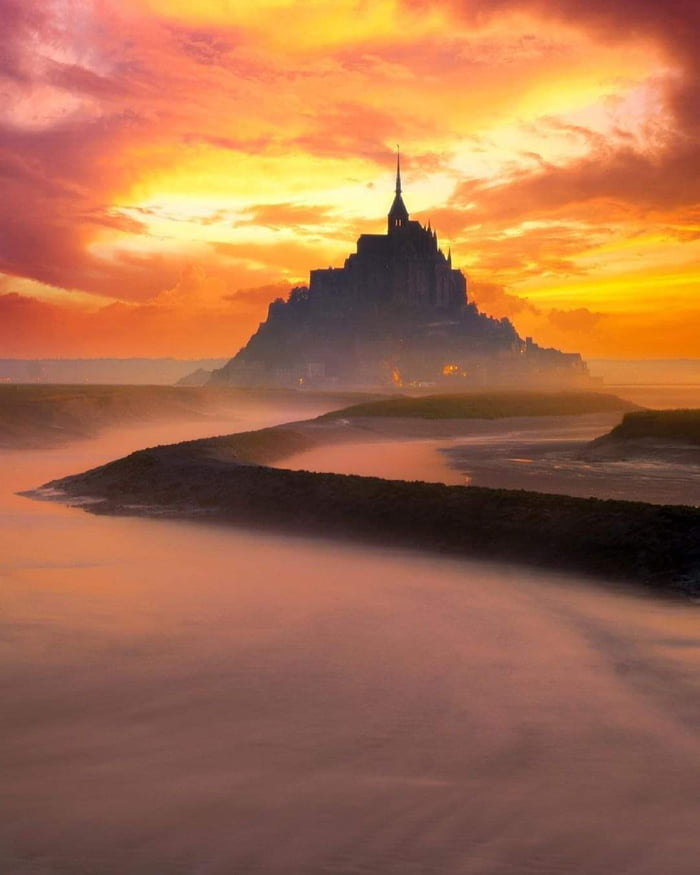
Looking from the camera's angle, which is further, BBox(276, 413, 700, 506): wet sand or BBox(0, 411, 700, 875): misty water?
BBox(276, 413, 700, 506): wet sand

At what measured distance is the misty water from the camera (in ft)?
21.9

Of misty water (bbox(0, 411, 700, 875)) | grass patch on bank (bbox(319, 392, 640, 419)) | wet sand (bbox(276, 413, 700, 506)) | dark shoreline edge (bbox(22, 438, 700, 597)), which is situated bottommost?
misty water (bbox(0, 411, 700, 875))

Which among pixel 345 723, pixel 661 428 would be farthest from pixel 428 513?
pixel 661 428

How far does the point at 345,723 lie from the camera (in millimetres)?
9375

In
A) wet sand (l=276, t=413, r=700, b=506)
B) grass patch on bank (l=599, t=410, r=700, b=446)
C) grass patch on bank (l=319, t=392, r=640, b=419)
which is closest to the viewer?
wet sand (l=276, t=413, r=700, b=506)

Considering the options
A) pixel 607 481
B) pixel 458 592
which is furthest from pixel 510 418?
pixel 458 592

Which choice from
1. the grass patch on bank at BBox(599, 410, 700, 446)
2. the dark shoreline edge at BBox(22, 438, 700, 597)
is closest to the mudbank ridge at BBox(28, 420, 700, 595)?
the dark shoreline edge at BBox(22, 438, 700, 597)

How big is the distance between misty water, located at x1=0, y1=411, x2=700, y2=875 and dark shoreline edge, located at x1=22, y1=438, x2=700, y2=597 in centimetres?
119

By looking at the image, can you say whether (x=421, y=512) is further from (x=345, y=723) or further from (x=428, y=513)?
(x=345, y=723)

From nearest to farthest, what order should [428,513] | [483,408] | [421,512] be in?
[428,513] → [421,512] → [483,408]

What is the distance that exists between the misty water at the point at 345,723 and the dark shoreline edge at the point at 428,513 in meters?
1.19

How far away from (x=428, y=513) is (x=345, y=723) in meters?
11.9

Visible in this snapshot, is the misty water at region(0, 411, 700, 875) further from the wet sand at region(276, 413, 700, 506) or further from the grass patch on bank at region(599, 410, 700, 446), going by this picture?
the grass patch on bank at region(599, 410, 700, 446)

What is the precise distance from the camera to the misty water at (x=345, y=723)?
21.9ft
